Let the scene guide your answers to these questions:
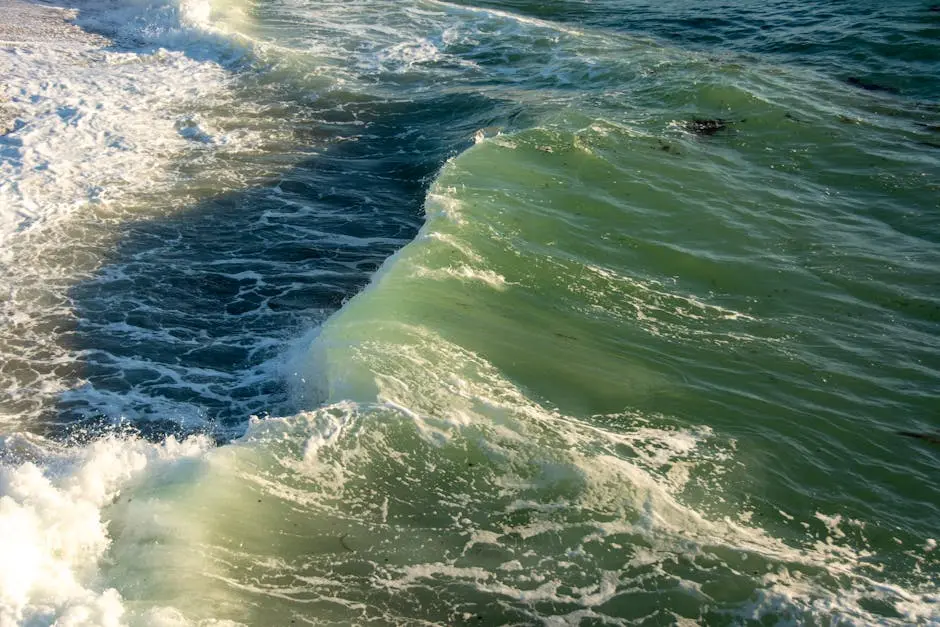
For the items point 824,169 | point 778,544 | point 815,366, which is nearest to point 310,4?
point 824,169

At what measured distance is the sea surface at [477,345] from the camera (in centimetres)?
523

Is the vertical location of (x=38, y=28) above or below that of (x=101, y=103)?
above

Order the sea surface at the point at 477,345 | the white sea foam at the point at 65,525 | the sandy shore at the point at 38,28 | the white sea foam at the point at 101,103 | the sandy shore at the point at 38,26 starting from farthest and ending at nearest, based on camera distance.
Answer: the sandy shore at the point at 38,26 < the sandy shore at the point at 38,28 < the white sea foam at the point at 101,103 < the sea surface at the point at 477,345 < the white sea foam at the point at 65,525

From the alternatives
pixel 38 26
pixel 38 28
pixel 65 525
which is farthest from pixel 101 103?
pixel 65 525

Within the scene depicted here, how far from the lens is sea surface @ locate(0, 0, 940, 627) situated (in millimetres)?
5230

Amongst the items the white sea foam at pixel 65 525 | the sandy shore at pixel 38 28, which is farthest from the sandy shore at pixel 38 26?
the white sea foam at pixel 65 525

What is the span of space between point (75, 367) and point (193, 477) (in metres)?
2.98

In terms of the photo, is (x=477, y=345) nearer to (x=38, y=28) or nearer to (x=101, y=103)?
(x=101, y=103)

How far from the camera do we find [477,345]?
7.62 metres

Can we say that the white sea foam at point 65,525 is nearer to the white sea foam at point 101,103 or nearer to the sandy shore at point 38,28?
the white sea foam at point 101,103

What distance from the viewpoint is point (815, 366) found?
7.34m

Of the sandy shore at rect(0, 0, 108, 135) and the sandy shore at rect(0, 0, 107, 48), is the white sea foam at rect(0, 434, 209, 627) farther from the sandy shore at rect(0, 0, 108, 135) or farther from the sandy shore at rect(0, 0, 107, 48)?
the sandy shore at rect(0, 0, 107, 48)

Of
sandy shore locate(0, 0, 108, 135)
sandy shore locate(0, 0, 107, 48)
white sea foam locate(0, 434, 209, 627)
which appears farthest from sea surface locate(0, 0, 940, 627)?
sandy shore locate(0, 0, 107, 48)

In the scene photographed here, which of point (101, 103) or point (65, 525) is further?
point (101, 103)
